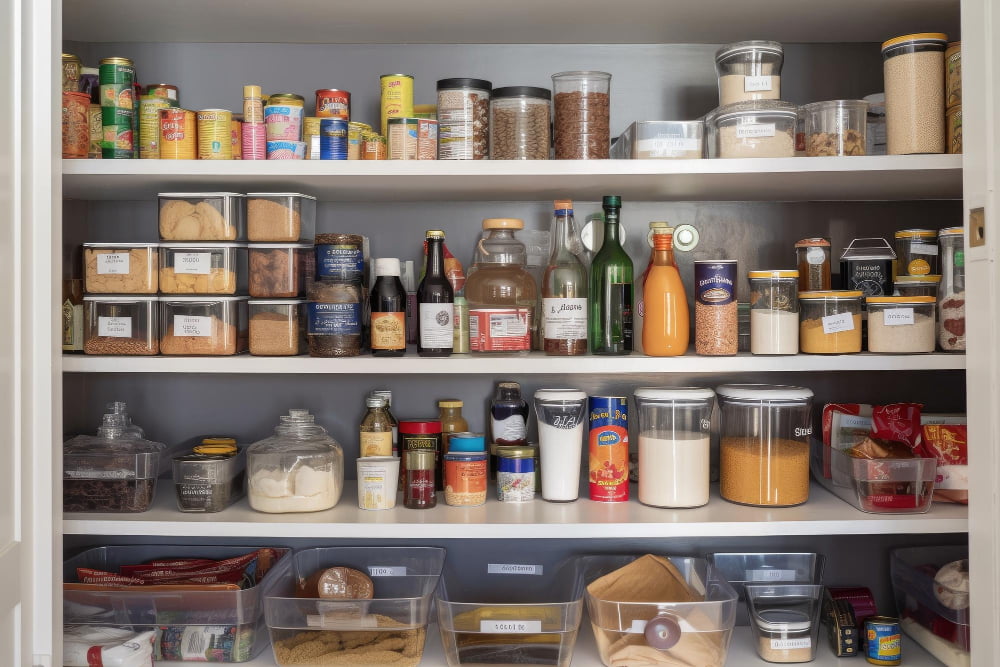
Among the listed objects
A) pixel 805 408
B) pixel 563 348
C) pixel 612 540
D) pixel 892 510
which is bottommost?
pixel 612 540

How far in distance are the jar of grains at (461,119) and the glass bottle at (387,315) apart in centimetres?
22

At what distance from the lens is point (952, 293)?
1.58m

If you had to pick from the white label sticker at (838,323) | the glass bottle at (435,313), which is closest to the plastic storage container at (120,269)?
the glass bottle at (435,313)

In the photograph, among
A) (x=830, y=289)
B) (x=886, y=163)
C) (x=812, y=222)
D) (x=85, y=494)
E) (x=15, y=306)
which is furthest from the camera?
(x=812, y=222)

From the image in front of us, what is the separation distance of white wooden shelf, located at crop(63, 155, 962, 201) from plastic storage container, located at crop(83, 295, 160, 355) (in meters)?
0.22

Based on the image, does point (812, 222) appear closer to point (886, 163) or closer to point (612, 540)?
point (886, 163)

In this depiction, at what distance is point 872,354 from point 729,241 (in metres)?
0.43

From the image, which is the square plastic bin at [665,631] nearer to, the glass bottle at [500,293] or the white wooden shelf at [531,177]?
the glass bottle at [500,293]

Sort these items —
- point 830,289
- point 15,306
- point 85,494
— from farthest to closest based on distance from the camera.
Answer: point 830,289 → point 85,494 → point 15,306

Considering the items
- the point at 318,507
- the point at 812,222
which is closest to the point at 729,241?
the point at 812,222

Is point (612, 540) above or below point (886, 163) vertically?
below

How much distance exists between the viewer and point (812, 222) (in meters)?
1.89

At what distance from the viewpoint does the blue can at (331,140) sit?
5.08 ft

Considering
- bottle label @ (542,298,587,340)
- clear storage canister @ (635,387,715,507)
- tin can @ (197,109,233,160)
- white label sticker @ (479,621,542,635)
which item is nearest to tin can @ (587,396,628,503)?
clear storage canister @ (635,387,715,507)
